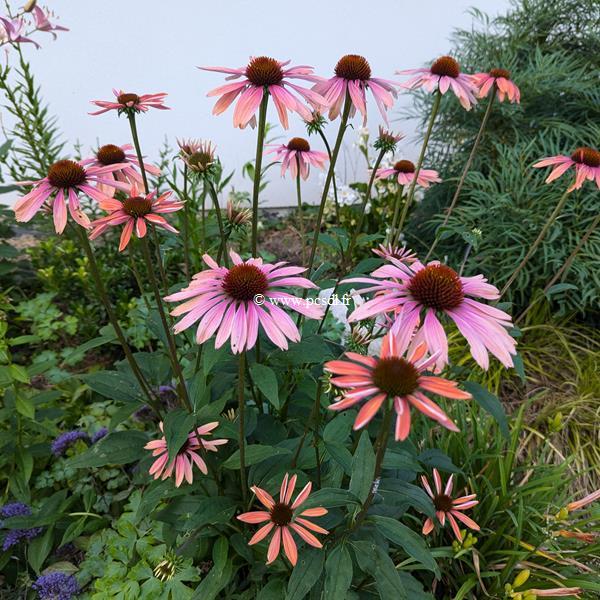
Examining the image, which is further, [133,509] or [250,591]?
[133,509]

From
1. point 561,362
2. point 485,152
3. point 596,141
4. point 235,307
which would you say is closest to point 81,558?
point 235,307

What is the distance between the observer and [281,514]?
2.81ft

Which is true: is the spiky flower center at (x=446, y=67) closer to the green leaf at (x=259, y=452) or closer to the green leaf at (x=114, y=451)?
the green leaf at (x=259, y=452)

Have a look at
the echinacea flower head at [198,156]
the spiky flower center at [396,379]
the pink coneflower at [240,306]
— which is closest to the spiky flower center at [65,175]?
the echinacea flower head at [198,156]

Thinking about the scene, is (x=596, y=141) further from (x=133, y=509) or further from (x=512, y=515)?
(x=133, y=509)

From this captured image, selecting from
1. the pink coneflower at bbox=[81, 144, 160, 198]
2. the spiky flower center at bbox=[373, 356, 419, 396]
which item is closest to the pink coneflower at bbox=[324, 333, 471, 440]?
the spiky flower center at bbox=[373, 356, 419, 396]

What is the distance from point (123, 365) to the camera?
4.22 feet

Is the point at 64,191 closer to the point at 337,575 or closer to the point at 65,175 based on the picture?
the point at 65,175

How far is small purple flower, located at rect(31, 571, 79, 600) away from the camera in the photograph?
1220mm

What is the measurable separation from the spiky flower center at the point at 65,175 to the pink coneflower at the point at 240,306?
32 centimetres

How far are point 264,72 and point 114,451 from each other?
88 centimetres

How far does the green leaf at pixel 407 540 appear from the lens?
0.75m

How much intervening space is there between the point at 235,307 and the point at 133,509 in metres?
0.91

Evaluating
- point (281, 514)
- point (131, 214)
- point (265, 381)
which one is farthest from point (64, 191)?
point (281, 514)
